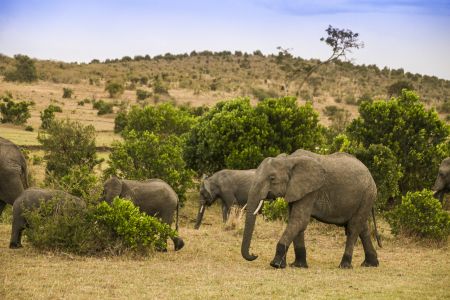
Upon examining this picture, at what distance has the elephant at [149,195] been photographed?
49.8 ft

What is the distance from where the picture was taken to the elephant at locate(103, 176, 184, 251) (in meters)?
15.2

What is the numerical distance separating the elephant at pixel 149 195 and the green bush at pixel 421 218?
18.9 ft

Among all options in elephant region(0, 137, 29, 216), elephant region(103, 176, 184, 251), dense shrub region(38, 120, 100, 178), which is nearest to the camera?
elephant region(103, 176, 184, 251)

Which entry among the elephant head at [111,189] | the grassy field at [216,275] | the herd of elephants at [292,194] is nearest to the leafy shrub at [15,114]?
the grassy field at [216,275]

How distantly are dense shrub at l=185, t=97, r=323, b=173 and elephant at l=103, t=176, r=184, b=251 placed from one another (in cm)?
942

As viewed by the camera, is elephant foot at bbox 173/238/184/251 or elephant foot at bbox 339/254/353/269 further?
elephant foot at bbox 173/238/184/251

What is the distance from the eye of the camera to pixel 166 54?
115m

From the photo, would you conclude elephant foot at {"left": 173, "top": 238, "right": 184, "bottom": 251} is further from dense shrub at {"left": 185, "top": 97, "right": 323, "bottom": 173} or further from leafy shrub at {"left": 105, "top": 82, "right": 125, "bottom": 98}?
leafy shrub at {"left": 105, "top": 82, "right": 125, "bottom": 98}

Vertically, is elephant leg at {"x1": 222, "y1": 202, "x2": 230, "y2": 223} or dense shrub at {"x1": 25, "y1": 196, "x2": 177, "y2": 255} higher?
dense shrub at {"x1": 25, "y1": 196, "x2": 177, "y2": 255}

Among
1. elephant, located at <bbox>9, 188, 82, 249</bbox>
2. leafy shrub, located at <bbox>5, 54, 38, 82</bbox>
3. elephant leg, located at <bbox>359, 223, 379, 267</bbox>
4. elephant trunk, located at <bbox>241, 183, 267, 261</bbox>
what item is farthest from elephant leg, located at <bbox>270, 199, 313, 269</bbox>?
leafy shrub, located at <bbox>5, 54, 38, 82</bbox>

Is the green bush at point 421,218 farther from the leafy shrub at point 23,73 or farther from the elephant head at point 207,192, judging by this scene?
the leafy shrub at point 23,73

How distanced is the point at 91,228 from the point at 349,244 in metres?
5.13

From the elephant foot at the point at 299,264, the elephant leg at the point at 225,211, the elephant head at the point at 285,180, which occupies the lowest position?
the elephant leg at the point at 225,211

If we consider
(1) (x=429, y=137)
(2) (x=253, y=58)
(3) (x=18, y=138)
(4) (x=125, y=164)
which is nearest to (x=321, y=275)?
(4) (x=125, y=164)
